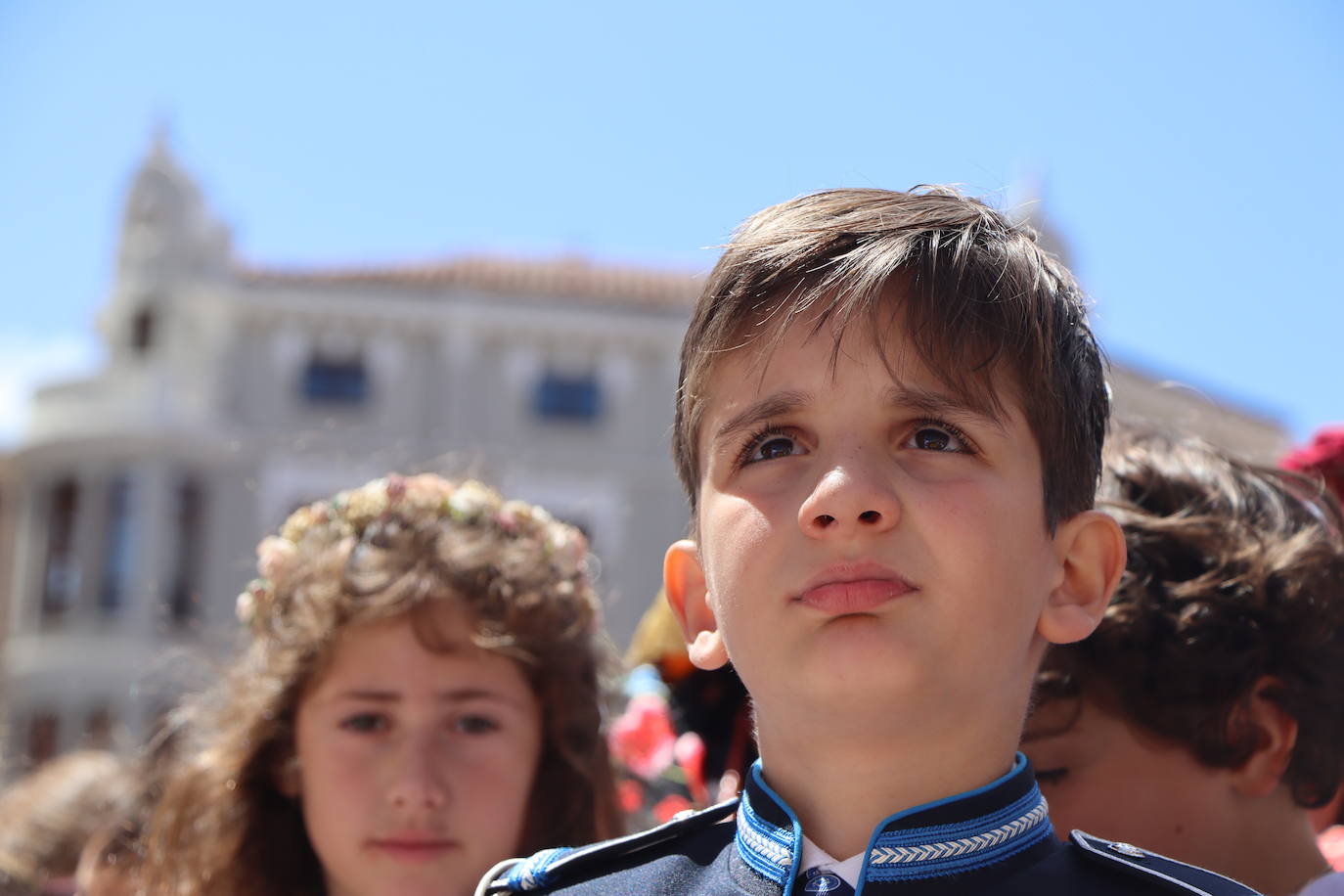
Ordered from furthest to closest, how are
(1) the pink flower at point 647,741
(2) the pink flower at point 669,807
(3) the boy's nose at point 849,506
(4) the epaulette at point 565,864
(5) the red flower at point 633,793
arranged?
(1) the pink flower at point 647,741 < (5) the red flower at point 633,793 < (2) the pink flower at point 669,807 < (4) the epaulette at point 565,864 < (3) the boy's nose at point 849,506

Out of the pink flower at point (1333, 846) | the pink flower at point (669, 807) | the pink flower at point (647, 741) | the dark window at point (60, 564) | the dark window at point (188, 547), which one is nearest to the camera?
the pink flower at point (1333, 846)

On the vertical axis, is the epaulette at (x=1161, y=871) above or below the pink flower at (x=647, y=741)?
above

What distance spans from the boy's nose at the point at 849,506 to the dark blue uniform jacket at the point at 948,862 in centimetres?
29

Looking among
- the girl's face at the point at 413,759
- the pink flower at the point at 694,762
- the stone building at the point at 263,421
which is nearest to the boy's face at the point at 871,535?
the girl's face at the point at 413,759

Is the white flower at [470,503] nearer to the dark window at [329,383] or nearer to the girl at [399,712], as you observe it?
the girl at [399,712]

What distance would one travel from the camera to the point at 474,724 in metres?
2.47

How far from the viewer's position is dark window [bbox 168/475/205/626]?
19.5 metres

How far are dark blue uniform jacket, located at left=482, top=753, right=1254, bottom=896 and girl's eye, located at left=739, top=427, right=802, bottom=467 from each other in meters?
0.34

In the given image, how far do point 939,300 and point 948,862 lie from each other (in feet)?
1.83

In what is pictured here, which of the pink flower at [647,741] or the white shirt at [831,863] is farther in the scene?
the pink flower at [647,741]

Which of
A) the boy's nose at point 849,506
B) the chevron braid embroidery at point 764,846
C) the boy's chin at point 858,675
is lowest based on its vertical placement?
the chevron braid embroidery at point 764,846

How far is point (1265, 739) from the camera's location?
6.53ft

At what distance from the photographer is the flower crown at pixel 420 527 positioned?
9.00 feet

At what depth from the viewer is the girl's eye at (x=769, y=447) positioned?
148 cm
